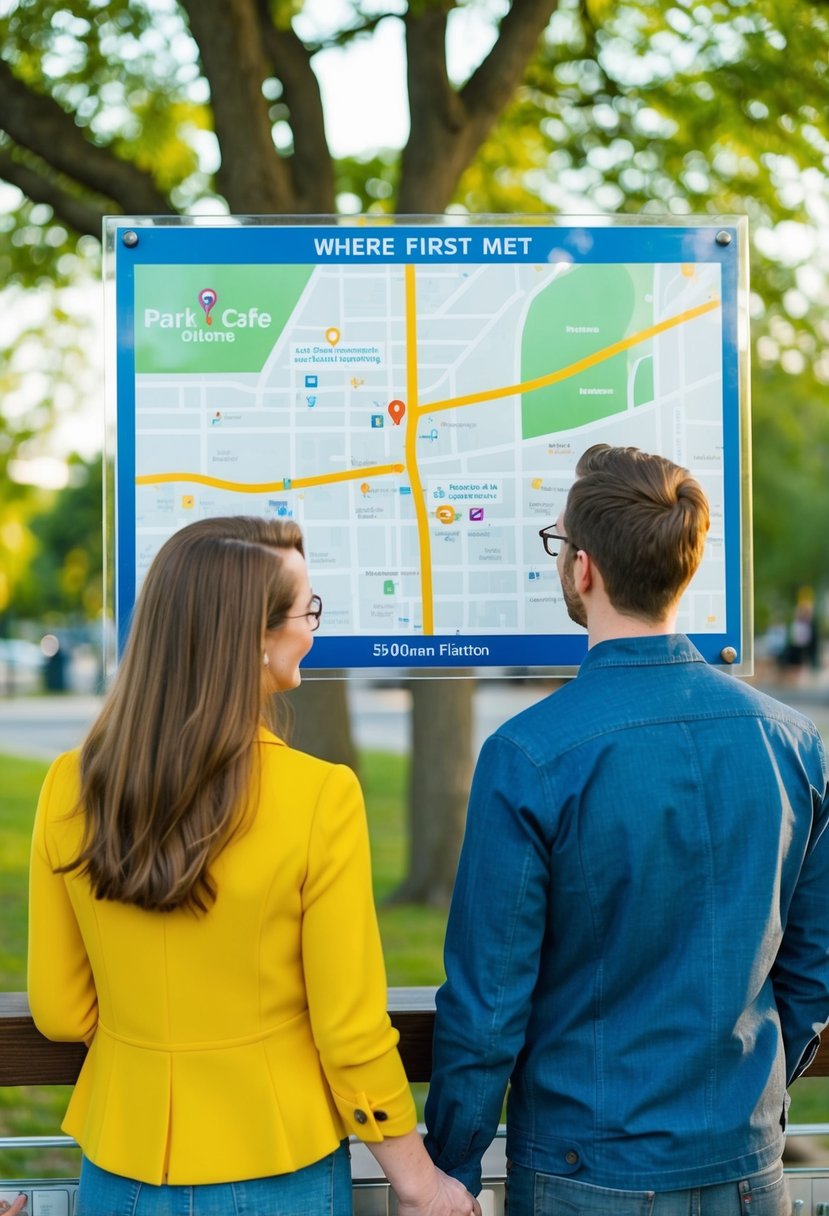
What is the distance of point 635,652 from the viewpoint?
2074 millimetres

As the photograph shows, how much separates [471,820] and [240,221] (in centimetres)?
152

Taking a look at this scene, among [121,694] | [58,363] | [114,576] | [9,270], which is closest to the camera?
[121,694]

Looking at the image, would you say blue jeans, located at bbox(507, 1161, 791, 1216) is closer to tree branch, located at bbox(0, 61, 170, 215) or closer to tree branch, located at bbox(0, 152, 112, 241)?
tree branch, located at bbox(0, 61, 170, 215)

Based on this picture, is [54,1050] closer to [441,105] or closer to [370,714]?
[441,105]

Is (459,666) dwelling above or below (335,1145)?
above

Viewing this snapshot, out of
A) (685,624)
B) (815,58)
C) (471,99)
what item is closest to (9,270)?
(471,99)

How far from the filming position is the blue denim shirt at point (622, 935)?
6.38 feet

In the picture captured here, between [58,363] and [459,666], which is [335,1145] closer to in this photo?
[459,666]

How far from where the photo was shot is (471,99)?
6.27 m

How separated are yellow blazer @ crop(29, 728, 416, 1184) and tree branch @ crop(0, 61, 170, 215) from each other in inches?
174

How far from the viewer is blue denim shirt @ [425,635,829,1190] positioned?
6.38 feet

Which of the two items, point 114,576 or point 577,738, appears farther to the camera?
point 114,576

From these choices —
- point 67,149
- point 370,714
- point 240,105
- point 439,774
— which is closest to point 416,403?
point 240,105

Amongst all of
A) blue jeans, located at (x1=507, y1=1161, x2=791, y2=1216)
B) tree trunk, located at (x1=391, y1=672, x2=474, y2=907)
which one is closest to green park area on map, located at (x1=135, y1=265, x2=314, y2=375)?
blue jeans, located at (x1=507, y1=1161, x2=791, y2=1216)
